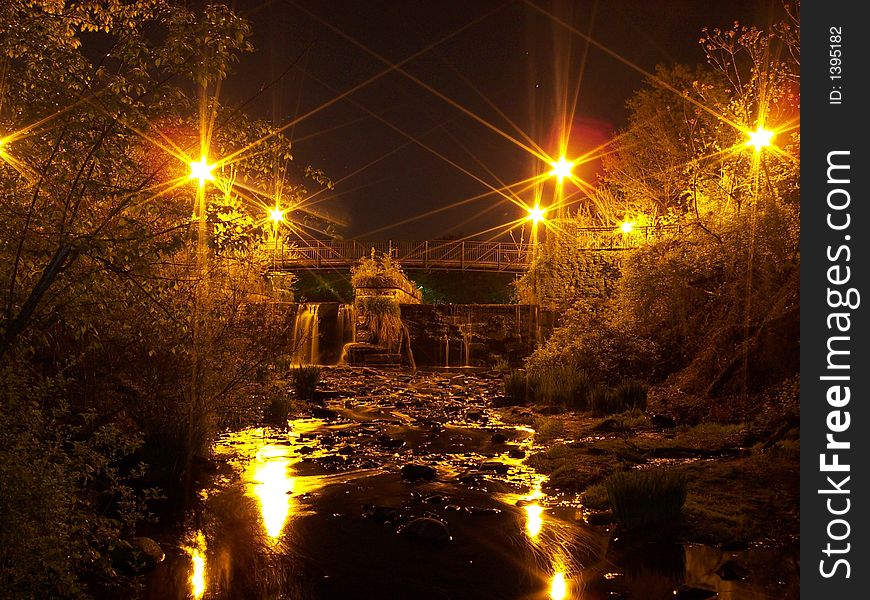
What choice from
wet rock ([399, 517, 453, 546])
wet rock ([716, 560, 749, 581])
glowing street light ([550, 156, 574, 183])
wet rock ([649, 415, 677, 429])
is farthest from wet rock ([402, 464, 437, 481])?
glowing street light ([550, 156, 574, 183])

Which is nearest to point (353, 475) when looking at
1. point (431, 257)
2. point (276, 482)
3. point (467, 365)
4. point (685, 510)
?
point (276, 482)

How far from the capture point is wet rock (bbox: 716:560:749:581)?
5.29m

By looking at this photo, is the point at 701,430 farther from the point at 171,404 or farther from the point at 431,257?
the point at 431,257

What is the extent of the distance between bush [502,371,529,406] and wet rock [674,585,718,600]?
34.9 feet

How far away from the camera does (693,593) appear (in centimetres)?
504

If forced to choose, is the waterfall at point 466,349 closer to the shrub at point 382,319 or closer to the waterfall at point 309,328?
the shrub at point 382,319

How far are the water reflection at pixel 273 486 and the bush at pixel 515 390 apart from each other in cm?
699

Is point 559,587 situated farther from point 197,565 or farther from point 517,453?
point 517,453

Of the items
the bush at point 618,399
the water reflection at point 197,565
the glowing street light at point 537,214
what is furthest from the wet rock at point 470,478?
the glowing street light at point 537,214

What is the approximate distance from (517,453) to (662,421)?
10.5 ft

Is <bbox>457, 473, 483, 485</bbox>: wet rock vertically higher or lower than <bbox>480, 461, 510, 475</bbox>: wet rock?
lower

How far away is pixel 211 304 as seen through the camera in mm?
8352

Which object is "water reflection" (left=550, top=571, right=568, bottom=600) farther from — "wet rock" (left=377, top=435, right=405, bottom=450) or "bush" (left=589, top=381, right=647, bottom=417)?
"bush" (left=589, top=381, right=647, bottom=417)

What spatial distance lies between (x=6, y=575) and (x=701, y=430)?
32.0 feet
